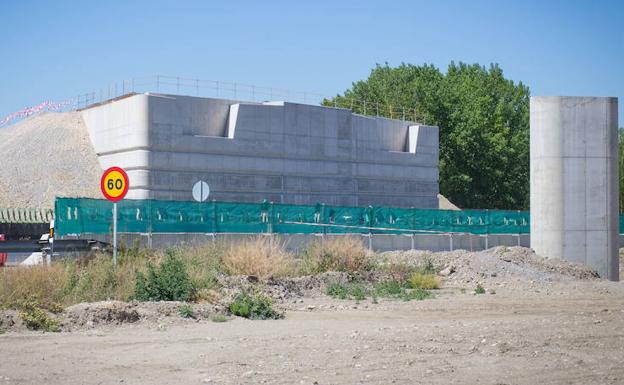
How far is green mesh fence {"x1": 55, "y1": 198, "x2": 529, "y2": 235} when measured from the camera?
30984mm

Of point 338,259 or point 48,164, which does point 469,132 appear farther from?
point 338,259

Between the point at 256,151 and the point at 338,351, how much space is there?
40856 mm

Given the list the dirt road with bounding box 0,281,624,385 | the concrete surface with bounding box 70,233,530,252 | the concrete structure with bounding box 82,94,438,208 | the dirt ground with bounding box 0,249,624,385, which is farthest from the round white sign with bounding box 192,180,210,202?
the dirt road with bounding box 0,281,624,385

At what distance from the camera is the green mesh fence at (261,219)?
102ft

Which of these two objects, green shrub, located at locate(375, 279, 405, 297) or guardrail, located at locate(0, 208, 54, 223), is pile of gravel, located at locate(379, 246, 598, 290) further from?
guardrail, located at locate(0, 208, 54, 223)

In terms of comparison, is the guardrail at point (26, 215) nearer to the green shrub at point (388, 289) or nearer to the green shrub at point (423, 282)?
the green shrub at point (423, 282)

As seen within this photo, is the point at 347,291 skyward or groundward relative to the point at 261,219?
groundward

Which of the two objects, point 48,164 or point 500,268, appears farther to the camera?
point 48,164

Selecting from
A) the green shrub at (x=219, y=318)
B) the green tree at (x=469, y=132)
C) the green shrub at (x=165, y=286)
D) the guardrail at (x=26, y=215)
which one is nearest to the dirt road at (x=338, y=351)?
the green shrub at (x=219, y=318)

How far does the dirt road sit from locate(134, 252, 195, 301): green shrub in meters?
1.86

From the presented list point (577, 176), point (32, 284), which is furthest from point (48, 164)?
point (32, 284)

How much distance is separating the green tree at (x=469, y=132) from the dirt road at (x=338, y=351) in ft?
182

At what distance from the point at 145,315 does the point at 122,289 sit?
2622 mm

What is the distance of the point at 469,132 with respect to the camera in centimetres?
7456
